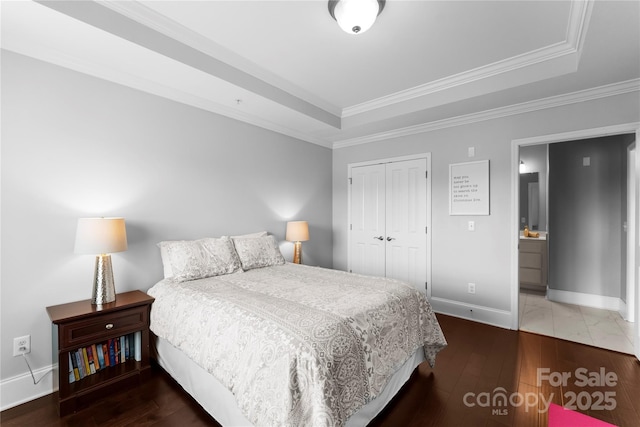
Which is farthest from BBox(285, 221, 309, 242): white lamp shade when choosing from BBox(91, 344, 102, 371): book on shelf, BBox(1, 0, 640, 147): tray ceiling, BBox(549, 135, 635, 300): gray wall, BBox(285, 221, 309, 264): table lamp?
BBox(549, 135, 635, 300): gray wall

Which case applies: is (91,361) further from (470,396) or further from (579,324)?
(579,324)

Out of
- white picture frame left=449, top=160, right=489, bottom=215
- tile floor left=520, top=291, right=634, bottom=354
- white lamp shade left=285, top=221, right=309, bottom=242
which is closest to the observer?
tile floor left=520, top=291, right=634, bottom=354

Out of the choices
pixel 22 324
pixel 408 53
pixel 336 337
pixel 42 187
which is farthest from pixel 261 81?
pixel 22 324

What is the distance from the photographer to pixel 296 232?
3.84m

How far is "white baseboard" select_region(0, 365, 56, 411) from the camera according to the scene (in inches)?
77.6

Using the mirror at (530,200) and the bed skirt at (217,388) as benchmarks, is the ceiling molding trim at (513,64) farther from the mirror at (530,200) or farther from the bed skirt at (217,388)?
the mirror at (530,200)

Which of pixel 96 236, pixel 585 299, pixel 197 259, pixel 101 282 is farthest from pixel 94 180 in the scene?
pixel 585 299

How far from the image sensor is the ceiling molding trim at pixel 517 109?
2670 millimetres

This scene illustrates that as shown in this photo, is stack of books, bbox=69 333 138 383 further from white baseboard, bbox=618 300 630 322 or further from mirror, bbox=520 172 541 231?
mirror, bbox=520 172 541 231

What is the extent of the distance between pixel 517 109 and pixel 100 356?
14.7 feet

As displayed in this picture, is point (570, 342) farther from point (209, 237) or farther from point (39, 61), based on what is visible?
point (39, 61)

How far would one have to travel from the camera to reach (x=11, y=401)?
6.53ft

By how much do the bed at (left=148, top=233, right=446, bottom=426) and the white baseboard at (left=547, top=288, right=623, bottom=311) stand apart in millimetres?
2996

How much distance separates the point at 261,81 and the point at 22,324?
2728 mm
